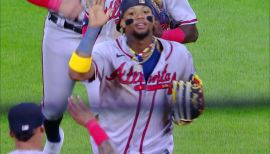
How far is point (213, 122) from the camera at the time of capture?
9.63m

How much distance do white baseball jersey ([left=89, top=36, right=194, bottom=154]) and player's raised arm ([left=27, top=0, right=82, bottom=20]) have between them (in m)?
0.64

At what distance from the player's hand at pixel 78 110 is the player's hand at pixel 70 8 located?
125cm

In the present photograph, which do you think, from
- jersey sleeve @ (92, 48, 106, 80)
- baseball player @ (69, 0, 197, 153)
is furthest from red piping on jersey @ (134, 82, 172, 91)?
jersey sleeve @ (92, 48, 106, 80)

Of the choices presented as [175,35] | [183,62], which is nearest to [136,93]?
[183,62]

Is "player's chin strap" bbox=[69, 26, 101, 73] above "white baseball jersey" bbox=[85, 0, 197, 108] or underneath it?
above

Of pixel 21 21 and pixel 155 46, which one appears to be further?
pixel 21 21

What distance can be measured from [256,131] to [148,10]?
294cm

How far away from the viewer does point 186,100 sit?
6621mm

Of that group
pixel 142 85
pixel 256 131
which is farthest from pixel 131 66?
pixel 256 131

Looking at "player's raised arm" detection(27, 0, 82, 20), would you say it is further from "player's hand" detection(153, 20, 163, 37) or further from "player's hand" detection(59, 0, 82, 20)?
"player's hand" detection(153, 20, 163, 37)

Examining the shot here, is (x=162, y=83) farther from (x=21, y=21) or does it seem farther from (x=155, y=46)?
(x=21, y=21)

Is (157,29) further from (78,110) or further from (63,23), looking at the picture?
(63,23)

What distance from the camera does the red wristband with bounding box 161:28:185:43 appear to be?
745 centimetres

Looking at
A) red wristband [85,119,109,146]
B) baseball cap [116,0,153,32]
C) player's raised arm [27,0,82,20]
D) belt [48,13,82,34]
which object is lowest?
belt [48,13,82,34]
